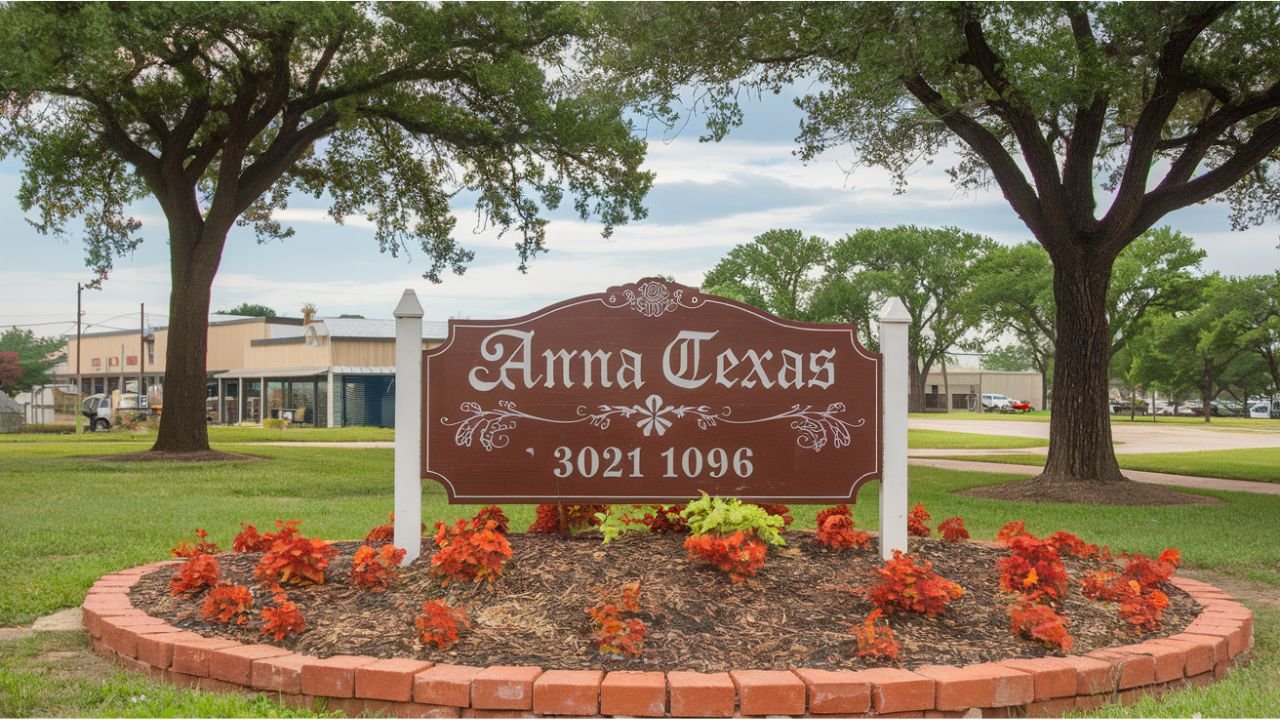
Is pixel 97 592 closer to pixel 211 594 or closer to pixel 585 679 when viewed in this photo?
pixel 211 594

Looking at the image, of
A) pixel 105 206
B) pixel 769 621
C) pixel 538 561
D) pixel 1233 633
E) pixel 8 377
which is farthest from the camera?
pixel 8 377

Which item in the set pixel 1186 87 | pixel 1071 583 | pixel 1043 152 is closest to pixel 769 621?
pixel 1071 583

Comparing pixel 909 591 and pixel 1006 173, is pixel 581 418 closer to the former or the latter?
pixel 909 591

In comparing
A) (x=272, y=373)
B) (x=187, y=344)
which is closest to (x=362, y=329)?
(x=272, y=373)

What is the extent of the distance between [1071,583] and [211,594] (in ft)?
14.2

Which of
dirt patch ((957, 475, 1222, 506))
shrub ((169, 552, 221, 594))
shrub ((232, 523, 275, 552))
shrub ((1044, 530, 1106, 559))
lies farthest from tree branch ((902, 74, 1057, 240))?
shrub ((169, 552, 221, 594))

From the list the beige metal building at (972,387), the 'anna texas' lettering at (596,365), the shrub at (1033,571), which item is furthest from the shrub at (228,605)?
the beige metal building at (972,387)

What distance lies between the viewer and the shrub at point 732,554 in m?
4.79

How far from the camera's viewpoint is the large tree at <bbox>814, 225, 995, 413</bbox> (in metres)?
56.7

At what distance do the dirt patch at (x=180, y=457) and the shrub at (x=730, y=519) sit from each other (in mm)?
14572

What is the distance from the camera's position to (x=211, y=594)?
470 cm

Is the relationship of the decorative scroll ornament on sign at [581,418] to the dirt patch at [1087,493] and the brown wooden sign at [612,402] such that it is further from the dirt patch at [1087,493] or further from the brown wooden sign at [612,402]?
the dirt patch at [1087,493]

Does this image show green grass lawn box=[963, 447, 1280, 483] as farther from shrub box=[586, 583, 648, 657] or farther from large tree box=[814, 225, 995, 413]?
large tree box=[814, 225, 995, 413]

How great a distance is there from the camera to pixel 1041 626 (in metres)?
4.29
